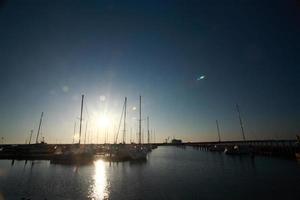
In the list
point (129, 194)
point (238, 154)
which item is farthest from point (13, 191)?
point (238, 154)

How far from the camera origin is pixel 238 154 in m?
80.4

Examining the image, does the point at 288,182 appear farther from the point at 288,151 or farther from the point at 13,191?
the point at 288,151

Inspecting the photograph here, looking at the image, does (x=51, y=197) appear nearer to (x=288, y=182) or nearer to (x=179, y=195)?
(x=179, y=195)

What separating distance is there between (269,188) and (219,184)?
633 centimetres

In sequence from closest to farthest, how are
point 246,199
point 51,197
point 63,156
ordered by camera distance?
point 246,199 → point 51,197 → point 63,156

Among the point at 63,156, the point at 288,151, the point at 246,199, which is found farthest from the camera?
the point at 288,151

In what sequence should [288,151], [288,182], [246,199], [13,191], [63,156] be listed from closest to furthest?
[246,199], [13,191], [288,182], [63,156], [288,151]

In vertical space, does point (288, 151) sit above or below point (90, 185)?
above

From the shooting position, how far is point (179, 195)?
23016mm

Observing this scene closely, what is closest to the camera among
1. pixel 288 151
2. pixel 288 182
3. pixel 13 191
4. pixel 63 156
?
pixel 13 191

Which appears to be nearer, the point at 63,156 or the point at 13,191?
the point at 13,191

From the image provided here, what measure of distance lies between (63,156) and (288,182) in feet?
178

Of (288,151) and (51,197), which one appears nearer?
(51,197)

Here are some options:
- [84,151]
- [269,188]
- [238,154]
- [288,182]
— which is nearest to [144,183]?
[269,188]
